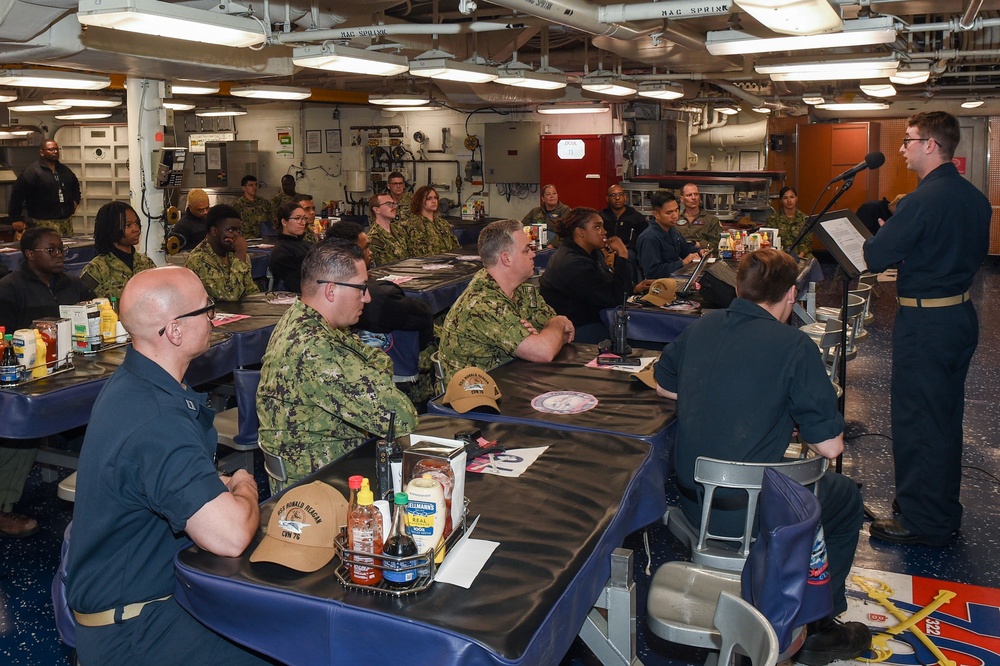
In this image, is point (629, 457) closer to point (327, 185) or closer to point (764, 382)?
point (764, 382)

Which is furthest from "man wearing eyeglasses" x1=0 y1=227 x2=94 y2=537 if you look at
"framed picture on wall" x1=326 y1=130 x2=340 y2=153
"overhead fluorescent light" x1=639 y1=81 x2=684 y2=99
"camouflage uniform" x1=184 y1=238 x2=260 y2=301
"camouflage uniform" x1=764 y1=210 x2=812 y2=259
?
"framed picture on wall" x1=326 y1=130 x2=340 y2=153

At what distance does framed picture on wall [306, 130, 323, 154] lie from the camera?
15.7 meters

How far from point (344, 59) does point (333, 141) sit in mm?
10336

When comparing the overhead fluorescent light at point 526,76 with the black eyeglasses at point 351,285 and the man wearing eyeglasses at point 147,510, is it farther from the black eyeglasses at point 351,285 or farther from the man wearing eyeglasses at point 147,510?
the man wearing eyeglasses at point 147,510

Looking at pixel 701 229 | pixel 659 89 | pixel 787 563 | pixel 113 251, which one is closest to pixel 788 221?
pixel 701 229

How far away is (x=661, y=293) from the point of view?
573 centimetres

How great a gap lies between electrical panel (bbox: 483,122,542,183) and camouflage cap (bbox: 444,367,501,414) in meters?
10.7

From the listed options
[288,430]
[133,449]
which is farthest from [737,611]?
[288,430]

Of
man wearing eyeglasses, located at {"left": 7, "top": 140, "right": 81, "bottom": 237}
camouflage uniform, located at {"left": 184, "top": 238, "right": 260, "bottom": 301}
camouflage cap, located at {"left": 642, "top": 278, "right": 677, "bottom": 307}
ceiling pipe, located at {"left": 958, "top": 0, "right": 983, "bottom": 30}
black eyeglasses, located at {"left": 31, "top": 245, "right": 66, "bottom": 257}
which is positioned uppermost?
ceiling pipe, located at {"left": 958, "top": 0, "right": 983, "bottom": 30}

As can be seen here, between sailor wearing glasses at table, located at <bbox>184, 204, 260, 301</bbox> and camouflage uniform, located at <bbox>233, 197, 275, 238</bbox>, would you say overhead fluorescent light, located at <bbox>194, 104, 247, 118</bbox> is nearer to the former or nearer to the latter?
camouflage uniform, located at <bbox>233, 197, 275, 238</bbox>

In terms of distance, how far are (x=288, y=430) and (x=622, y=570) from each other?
1252mm

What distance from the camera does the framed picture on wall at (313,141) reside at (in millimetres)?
15673

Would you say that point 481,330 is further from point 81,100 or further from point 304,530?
point 81,100

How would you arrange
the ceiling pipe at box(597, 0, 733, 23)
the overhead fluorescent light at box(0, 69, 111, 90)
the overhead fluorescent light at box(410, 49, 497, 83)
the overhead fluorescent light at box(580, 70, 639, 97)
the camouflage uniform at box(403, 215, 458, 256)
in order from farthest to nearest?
the camouflage uniform at box(403, 215, 458, 256) → the overhead fluorescent light at box(580, 70, 639, 97) → the overhead fluorescent light at box(0, 69, 111, 90) → the overhead fluorescent light at box(410, 49, 497, 83) → the ceiling pipe at box(597, 0, 733, 23)
